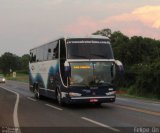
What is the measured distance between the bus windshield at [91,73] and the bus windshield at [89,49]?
1.33ft

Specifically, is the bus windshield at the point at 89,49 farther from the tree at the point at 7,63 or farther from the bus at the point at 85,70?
the tree at the point at 7,63

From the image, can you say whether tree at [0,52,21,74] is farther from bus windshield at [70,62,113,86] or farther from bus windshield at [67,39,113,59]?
bus windshield at [70,62,113,86]

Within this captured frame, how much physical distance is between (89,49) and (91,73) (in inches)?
49.2

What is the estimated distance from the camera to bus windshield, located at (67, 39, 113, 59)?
2252 cm

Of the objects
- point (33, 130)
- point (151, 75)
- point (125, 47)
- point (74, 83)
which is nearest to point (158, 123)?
point (33, 130)

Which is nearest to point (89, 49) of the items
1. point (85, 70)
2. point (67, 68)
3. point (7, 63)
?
point (85, 70)

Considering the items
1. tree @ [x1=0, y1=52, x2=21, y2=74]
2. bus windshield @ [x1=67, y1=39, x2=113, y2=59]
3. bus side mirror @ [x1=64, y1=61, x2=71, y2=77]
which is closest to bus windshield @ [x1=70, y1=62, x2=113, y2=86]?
bus side mirror @ [x1=64, y1=61, x2=71, y2=77]

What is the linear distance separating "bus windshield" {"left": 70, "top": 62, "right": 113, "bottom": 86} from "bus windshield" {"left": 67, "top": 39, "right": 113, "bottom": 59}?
406 mm

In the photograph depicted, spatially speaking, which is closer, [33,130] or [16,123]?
[33,130]

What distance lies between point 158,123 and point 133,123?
2.66 ft

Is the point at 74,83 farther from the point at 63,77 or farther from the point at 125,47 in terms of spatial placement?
the point at 125,47

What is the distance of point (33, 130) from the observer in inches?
556

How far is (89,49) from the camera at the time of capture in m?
22.7

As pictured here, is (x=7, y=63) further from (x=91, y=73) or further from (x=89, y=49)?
(x=91, y=73)
